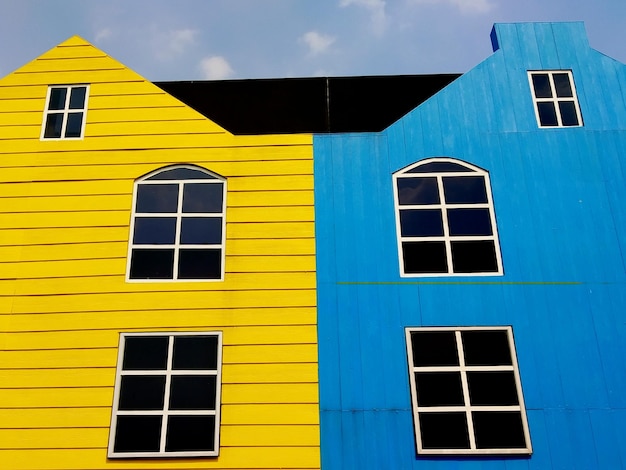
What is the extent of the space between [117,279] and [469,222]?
22.6ft

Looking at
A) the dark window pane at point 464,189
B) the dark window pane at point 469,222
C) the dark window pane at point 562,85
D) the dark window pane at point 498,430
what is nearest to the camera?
the dark window pane at point 498,430

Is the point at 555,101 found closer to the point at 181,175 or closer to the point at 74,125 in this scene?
the point at 181,175

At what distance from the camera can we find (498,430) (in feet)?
30.2

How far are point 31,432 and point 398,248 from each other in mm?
7302

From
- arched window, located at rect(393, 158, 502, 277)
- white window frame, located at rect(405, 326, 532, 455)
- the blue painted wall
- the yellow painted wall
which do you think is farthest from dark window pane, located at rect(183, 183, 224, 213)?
white window frame, located at rect(405, 326, 532, 455)

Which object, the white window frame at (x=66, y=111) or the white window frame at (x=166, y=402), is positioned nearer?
the white window frame at (x=166, y=402)

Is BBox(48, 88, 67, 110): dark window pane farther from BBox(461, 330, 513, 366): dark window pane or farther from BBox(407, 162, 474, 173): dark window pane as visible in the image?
BBox(461, 330, 513, 366): dark window pane

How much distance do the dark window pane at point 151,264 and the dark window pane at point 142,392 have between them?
1.89 metres

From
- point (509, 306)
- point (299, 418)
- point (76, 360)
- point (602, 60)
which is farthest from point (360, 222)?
point (602, 60)

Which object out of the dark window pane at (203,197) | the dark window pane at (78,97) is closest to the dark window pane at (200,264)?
the dark window pane at (203,197)

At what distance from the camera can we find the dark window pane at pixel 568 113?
11273 millimetres

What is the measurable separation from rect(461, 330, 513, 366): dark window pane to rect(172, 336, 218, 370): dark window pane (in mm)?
4560

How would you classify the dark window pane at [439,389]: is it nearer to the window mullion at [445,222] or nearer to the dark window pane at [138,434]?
the window mullion at [445,222]

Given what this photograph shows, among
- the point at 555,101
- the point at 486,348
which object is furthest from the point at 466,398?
the point at 555,101
